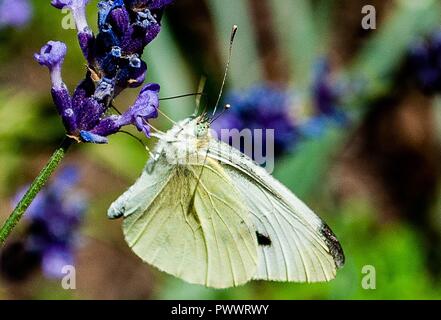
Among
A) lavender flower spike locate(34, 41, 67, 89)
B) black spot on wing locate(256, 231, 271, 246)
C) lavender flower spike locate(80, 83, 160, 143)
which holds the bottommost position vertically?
black spot on wing locate(256, 231, 271, 246)

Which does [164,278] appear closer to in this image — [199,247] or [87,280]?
[87,280]

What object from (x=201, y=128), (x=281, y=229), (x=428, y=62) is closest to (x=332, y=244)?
(x=281, y=229)

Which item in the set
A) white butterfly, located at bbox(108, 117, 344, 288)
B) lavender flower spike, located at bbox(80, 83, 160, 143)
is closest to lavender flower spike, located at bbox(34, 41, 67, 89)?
lavender flower spike, located at bbox(80, 83, 160, 143)

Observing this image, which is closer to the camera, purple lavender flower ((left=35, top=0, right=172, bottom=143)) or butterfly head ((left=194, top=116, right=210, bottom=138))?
purple lavender flower ((left=35, top=0, right=172, bottom=143))

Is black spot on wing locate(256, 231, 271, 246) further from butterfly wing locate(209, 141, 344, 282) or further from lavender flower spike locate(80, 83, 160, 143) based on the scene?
lavender flower spike locate(80, 83, 160, 143)

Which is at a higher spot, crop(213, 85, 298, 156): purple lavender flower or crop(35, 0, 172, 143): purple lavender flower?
crop(213, 85, 298, 156): purple lavender flower

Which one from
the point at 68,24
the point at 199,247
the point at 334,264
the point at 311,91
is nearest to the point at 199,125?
the point at 199,247

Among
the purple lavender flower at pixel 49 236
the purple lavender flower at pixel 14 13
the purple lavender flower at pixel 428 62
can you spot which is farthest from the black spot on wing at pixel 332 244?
the purple lavender flower at pixel 14 13

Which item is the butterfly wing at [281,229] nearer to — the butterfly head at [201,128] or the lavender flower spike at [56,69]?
the butterfly head at [201,128]
